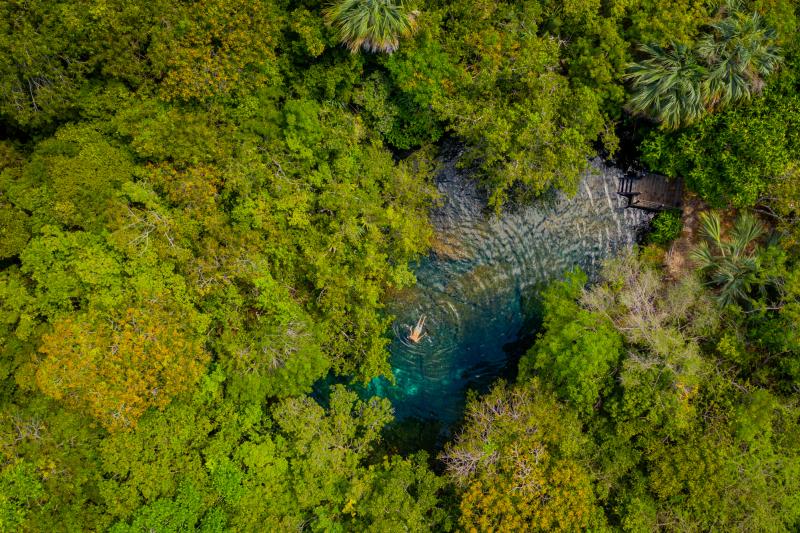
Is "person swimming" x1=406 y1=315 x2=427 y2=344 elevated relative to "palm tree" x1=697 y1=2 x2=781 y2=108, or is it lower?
lower

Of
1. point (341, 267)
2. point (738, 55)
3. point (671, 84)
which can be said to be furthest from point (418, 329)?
point (738, 55)

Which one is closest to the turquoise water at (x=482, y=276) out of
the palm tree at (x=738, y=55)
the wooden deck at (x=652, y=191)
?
the wooden deck at (x=652, y=191)

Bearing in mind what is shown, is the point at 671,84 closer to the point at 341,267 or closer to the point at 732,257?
the point at 732,257

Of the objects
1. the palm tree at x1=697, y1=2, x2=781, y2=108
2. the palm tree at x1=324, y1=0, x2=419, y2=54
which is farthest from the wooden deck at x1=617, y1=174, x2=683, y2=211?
the palm tree at x1=324, y1=0, x2=419, y2=54

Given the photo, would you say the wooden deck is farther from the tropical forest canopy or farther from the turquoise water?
the tropical forest canopy

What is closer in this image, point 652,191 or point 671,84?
point 671,84
